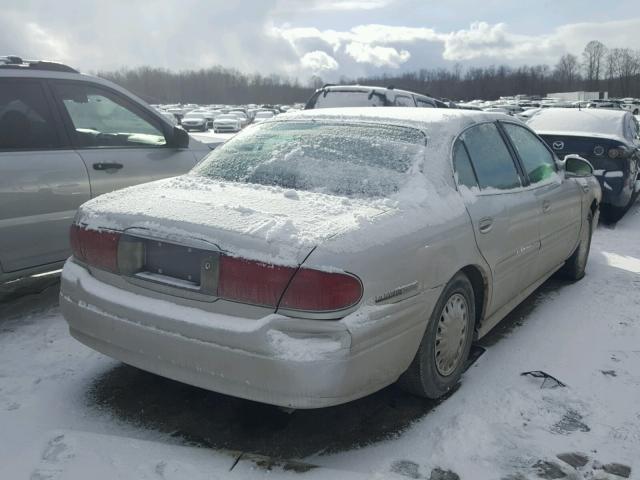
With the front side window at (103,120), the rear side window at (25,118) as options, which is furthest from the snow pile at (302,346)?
the front side window at (103,120)

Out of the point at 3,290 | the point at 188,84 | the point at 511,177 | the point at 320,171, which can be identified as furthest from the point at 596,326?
the point at 188,84

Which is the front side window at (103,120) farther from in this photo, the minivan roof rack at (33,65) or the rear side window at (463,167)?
the rear side window at (463,167)

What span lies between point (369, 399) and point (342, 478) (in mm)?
743

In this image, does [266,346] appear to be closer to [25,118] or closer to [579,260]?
[25,118]

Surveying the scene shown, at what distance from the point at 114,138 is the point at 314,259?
306cm

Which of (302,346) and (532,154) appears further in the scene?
(532,154)

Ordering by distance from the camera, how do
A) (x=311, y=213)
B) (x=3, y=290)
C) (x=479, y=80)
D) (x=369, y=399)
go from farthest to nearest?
1. (x=479, y=80)
2. (x=3, y=290)
3. (x=369, y=399)
4. (x=311, y=213)

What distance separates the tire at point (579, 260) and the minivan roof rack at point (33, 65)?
4365mm

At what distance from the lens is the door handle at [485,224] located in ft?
10.7

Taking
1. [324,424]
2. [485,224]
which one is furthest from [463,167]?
[324,424]

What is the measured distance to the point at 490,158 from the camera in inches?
145

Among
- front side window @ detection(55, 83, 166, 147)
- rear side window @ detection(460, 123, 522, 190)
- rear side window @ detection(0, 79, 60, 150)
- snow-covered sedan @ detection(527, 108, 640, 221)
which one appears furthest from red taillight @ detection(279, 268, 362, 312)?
snow-covered sedan @ detection(527, 108, 640, 221)

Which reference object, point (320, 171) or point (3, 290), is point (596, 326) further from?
point (3, 290)

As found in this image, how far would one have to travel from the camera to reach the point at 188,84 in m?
→ 131
